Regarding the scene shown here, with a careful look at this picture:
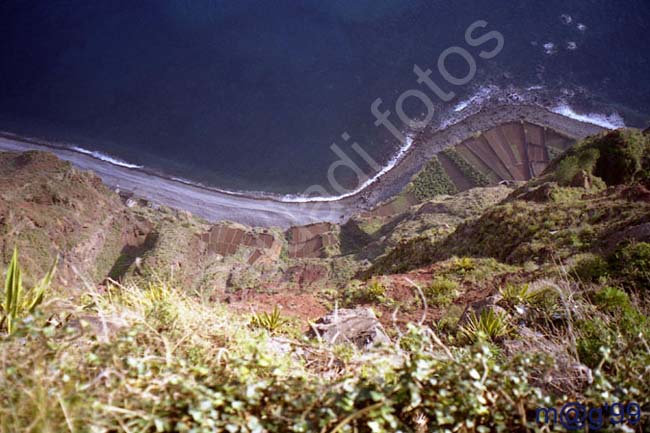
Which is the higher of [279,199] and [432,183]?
[432,183]

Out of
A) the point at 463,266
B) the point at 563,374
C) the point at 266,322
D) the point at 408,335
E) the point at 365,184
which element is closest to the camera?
the point at 408,335

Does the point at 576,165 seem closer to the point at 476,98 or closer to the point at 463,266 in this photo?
the point at 463,266

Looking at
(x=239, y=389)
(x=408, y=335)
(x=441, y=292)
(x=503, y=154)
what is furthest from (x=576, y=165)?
(x=239, y=389)

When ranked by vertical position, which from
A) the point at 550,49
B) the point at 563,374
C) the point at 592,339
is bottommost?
the point at 563,374

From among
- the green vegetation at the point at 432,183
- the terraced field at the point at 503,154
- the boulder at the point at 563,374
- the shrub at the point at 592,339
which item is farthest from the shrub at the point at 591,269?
the terraced field at the point at 503,154

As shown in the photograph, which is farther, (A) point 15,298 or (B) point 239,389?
(A) point 15,298

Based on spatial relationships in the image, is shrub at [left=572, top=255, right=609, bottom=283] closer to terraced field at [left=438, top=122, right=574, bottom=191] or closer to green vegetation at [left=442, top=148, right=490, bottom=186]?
terraced field at [left=438, top=122, right=574, bottom=191]

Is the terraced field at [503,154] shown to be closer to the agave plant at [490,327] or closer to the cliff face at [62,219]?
the cliff face at [62,219]

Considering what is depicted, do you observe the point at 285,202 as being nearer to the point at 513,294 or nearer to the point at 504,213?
the point at 504,213

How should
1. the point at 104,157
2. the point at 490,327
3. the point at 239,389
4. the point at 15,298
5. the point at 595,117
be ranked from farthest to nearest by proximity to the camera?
the point at 595,117, the point at 104,157, the point at 490,327, the point at 15,298, the point at 239,389

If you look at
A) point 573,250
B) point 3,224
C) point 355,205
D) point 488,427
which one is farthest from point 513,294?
point 355,205
